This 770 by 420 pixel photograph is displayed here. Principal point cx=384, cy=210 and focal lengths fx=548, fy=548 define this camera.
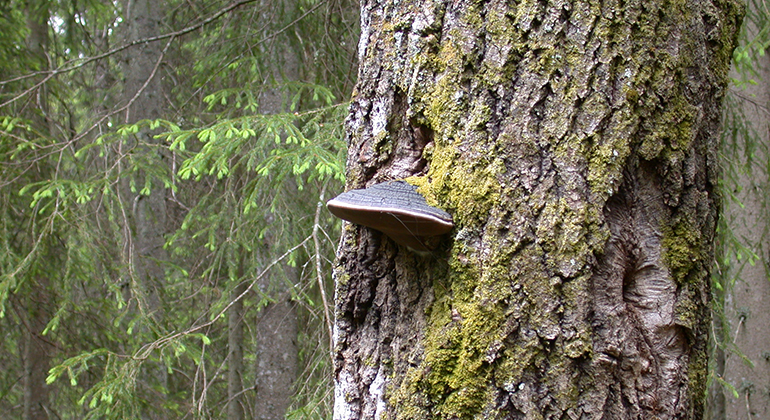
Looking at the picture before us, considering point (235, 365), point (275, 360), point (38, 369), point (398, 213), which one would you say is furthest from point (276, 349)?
point (398, 213)

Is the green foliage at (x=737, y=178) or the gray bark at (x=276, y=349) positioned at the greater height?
the green foliage at (x=737, y=178)

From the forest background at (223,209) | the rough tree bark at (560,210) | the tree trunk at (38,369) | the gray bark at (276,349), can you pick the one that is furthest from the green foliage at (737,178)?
the tree trunk at (38,369)

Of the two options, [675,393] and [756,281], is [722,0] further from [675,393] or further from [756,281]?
[756,281]

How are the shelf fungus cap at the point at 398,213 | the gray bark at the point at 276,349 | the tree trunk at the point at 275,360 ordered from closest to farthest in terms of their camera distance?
the shelf fungus cap at the point at 398,213 < the gray bark at the point at 276,349 < the tree trunk at the point at 275,360

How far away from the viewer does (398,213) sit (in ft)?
3.84

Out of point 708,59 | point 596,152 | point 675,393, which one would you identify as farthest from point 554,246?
point 708,59

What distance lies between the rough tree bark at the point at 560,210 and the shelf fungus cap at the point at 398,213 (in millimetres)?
55

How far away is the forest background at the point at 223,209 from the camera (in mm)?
3812

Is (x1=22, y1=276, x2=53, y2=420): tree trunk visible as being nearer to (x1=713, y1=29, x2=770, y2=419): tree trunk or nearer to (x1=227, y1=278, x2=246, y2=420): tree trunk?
(x1=227, y1=278, x2=246, y2=420): tree trunk

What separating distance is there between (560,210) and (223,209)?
410 cm

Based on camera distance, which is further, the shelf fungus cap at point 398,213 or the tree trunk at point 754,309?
the tree trunk at point 754,309

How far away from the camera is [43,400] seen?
6.32 m

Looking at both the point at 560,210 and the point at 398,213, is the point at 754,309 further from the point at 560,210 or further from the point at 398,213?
the point at 398,213

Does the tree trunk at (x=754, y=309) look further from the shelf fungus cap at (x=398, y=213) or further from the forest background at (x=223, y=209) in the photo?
the shelf fungus cap at (x=398, y=213)
